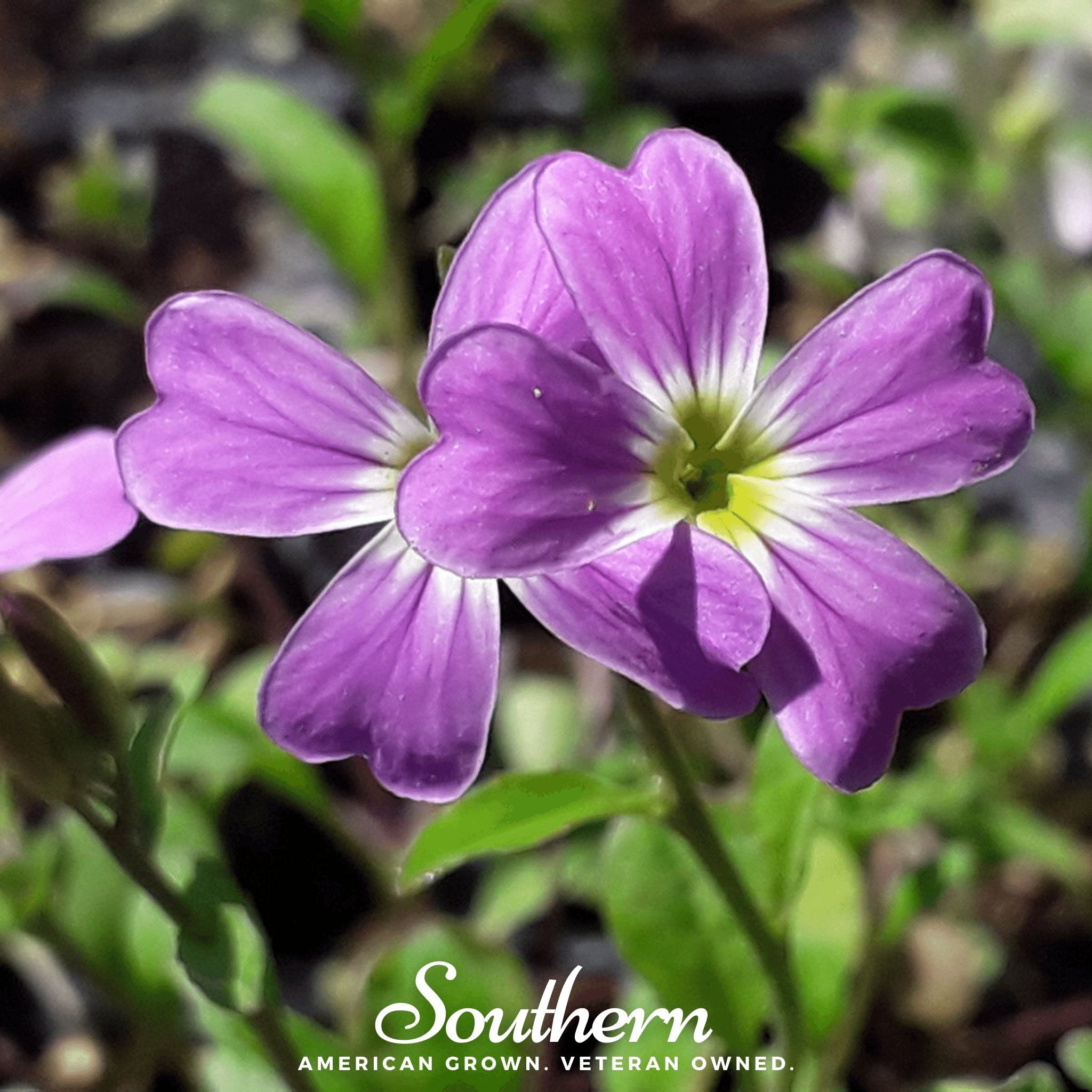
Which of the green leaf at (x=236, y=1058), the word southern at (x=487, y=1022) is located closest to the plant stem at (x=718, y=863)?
the word southern at (x=487, y=1022)

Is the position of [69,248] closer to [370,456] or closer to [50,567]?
[50,567]

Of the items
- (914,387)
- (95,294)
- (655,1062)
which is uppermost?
(914,387)

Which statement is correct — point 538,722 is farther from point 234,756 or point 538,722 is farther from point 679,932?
point 679,932

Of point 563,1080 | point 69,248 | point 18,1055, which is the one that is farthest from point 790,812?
point 69,248

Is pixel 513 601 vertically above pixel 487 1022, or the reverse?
pixel 487 1022

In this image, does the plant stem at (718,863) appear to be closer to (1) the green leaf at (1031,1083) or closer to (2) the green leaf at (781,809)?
(2) the green leaf at (781,809)

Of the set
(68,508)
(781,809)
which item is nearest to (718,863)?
(781,809)
